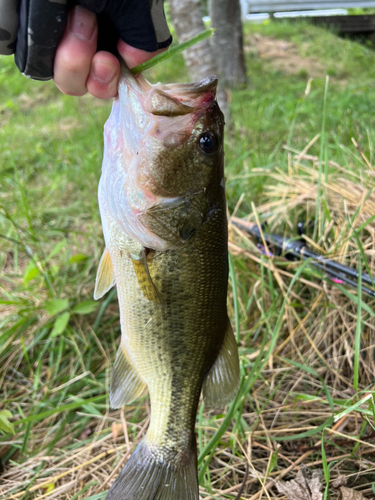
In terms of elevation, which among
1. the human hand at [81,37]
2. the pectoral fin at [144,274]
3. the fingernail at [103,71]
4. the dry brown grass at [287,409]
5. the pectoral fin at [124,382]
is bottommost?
the dry brown grass at [287,409]

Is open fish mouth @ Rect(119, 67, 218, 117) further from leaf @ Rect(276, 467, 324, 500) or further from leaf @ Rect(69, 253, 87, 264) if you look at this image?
leaf @ Rect(69, 253, 87, 264)

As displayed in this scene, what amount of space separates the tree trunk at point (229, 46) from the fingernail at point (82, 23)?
21.5 ft

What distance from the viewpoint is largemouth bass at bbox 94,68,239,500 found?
125 cm

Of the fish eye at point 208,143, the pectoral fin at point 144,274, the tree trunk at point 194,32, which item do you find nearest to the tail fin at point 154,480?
the pectoral fin at point 144,274

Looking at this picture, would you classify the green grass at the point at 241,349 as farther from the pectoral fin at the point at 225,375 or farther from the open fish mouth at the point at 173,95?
the open fish mouth at the point at 173,95

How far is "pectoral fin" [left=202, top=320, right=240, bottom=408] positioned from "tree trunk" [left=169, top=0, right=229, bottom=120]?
10.9 feet

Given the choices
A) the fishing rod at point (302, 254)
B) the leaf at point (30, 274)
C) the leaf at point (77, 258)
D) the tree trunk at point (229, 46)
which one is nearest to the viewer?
the fishing rod at point (302, 254)

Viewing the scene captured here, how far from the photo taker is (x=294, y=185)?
2623 mm

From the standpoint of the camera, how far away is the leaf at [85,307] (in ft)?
7.48

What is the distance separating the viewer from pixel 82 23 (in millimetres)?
1133

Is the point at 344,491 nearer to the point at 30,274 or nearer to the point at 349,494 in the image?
the point at 349,494

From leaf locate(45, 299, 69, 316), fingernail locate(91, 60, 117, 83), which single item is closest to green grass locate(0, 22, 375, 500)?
leaf locate(45, 299, 69, 316)

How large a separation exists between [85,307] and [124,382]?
2.75 ft

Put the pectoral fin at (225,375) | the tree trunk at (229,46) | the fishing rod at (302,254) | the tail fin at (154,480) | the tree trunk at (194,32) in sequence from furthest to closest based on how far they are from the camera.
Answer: the tree trunk at (229,46) < the tree trunk at (194,32) < the fishing rod at (302,254) < the pectoral fin at (225,375) < the tail fin at (154,480)
